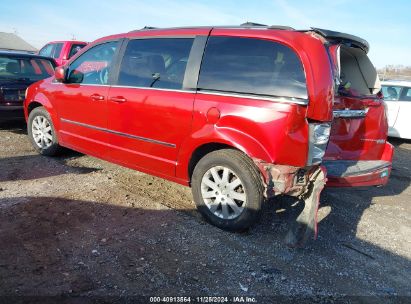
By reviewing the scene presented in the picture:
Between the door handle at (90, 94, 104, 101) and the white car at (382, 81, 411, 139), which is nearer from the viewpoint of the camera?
the door handle at (90, 94, 104, 101)

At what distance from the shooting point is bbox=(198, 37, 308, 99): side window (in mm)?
3217

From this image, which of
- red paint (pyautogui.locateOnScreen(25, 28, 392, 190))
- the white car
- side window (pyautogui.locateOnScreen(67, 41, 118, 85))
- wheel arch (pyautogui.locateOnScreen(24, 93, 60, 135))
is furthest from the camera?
the white car

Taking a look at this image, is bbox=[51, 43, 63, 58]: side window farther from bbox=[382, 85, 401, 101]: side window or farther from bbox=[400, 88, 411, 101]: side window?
bbox=[400, 88, 411, 101]: side window

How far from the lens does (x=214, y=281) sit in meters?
2.86

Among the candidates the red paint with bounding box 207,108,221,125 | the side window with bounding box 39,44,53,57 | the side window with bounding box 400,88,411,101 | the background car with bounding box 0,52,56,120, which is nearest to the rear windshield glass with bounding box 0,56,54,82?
the background car with bounding box 0,52,56,120

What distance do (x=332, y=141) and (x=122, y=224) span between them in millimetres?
2442

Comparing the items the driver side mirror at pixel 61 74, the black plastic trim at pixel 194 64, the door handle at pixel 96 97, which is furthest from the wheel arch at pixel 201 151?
the driver side mirror at pixel 61 74

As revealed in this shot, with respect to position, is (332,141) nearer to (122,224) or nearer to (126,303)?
(122,224)

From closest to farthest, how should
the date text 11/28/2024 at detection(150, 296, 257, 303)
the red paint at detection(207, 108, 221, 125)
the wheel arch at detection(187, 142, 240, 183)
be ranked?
1. the date text 11/28/2024 at detection(150, 296, 257, 303)
2. the red paint at detection(207, 108, 221, 125)
3. the wheel arch at detection(187, 142, 240, 183)

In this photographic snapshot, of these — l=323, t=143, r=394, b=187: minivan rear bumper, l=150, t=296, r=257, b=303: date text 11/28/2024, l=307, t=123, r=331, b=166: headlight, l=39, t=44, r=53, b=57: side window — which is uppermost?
l=39, t=44, r=53, b=57: side window

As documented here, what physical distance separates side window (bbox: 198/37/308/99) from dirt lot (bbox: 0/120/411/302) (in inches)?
57.6

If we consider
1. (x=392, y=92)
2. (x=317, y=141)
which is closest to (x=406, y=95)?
(x=392, y=92)

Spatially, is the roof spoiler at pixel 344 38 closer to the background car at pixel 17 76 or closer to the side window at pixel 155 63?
the side window at pixel 155 63

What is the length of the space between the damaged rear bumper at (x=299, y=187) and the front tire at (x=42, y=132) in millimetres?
3600
